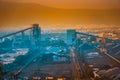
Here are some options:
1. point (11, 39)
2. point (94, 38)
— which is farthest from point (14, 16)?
point (94, 38)

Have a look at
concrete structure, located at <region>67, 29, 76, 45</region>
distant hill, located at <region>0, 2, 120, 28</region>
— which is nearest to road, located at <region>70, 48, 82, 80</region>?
concrete structure, located at <region>67, 29, 76, 45</region>

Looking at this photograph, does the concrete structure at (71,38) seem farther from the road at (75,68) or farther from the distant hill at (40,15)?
the distant hill at (40,15)

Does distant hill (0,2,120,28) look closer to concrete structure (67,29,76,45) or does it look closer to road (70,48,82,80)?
concrete structure (67,29,76,45)

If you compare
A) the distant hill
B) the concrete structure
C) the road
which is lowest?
the road

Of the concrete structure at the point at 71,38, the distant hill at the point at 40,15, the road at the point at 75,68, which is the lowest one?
the road at the point at 75,68

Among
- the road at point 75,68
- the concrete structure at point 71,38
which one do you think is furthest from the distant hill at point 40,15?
the road at point 75,68

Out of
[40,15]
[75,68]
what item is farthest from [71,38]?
[40,15]

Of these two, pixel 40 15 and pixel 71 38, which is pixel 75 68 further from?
pixel 40 15

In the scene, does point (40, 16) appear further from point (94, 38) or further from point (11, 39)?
point (94, 38)

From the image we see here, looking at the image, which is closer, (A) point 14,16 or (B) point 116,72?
(B) point 116,72
